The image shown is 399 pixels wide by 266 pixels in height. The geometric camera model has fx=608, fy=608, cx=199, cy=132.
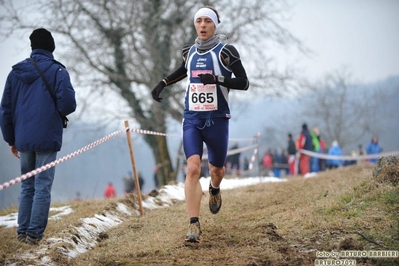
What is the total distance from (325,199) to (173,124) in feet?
58.0

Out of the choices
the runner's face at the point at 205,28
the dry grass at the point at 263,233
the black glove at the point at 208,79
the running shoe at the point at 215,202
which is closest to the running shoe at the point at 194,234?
the dry grass at the point at 263,233

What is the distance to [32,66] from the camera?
705 cm

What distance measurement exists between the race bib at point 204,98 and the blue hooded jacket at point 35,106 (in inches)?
60.4

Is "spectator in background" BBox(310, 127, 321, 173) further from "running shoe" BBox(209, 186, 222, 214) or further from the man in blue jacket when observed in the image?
the man in blue jacket

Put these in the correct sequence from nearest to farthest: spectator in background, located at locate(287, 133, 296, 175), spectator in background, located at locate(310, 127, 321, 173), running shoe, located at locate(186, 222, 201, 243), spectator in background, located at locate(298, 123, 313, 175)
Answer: running shoe, located at locate(186, 222, 201, 243) → spectator in background, located at locate(298, 123, 313, 175) → spectator in background, located at locate(287, 133, 296, 175) → spectator in background, located at locate(310, 127, 321, 173)

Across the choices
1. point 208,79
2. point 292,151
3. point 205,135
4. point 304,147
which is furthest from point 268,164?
point 208,79

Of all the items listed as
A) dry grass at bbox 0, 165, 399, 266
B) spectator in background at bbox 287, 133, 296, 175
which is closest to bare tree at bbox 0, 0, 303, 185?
spectator in background at bbox 287, 133, 296, 175

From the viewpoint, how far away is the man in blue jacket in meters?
6.89

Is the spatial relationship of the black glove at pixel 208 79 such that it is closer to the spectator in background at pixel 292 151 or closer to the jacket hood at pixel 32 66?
the jacket hood at pixel 32 66

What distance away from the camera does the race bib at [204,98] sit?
6.49 meters

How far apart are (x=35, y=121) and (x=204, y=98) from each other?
1967 mm

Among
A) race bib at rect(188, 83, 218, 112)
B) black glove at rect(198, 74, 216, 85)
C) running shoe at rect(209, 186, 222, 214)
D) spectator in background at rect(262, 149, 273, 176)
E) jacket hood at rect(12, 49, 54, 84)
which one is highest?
jacket hood at rect(12, 49, 54, 84)

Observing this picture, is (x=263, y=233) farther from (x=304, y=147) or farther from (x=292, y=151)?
(x=292, y=151)

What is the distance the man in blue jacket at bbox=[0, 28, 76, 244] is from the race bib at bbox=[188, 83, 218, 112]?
1535mm
